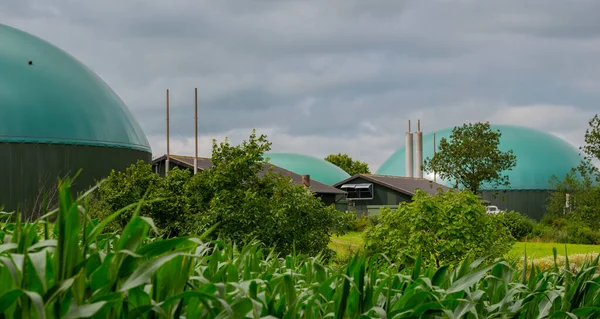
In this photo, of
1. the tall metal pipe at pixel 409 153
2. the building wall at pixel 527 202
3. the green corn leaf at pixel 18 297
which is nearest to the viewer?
the green corn leaf at pixel 18 297

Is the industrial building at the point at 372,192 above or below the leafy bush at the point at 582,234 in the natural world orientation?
above

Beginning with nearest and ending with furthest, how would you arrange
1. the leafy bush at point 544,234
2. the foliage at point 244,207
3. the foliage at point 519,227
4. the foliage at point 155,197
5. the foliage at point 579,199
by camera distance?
the foliage at point 244,207 < the foliage at point 155,197 < the foliage at point 579,199 < the leafy bush at point 544,234 < the foliage at point 519,227

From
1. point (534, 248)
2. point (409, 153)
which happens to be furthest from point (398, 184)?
point (534, 248)

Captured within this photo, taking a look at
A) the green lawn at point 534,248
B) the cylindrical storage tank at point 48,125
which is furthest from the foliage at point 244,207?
the cylindrical storage tank at point 48,125

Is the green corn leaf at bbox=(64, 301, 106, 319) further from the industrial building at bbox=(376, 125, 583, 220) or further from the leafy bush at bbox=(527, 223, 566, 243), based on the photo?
the industrial building at bbox=(376, 125, 583, 220)

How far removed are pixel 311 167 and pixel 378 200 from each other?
60.4 ft

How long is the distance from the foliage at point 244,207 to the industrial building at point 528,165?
131 ft

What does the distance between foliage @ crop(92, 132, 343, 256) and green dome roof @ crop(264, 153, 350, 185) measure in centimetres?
4797

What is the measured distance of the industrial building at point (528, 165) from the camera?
60219 millimetres

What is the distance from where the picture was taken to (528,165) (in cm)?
6197

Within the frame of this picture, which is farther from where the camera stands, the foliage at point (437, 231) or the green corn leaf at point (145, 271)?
the foliage at point (437, 231)

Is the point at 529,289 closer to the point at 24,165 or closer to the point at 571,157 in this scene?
the point at 24,165

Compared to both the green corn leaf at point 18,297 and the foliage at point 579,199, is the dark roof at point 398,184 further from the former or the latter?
the green corn leaf at point 18,297

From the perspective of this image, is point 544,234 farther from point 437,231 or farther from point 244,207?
point 244,207
